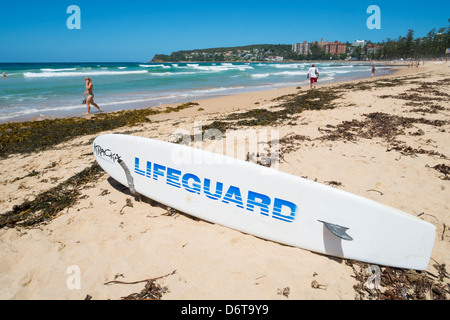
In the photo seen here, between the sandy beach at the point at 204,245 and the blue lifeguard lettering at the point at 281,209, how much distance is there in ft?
1.05

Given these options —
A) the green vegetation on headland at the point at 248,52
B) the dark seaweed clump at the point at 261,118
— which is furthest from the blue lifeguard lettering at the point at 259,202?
the green vegetation on headland at the point at 248,52

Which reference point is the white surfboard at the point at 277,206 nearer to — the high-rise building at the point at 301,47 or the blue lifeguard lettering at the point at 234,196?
the blue lifeguard lettering at the point at 234,196

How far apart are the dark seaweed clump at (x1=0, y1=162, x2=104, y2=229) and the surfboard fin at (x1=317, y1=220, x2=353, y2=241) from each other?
3.34 metres

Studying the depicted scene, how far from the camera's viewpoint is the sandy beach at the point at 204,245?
6.95ft

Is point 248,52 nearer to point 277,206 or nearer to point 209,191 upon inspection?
point 209,191

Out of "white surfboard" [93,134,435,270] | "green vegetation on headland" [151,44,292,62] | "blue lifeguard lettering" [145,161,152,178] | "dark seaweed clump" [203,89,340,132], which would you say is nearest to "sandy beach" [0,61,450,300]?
"white surfboard" [93,134,435,270]

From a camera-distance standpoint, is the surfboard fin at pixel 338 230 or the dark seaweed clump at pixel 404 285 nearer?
the dark seaweed clump at pixel 404 285

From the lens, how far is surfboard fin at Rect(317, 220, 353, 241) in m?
2.18

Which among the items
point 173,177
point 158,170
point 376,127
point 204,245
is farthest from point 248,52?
point 204,245

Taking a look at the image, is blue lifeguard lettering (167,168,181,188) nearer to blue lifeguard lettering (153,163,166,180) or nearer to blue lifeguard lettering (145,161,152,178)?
blue lifeguard lettering (153,163,166,180)

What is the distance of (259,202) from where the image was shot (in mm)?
2609

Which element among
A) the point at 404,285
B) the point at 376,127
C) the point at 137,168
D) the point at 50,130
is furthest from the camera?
the point at 50,130

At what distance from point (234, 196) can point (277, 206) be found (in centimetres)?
48
